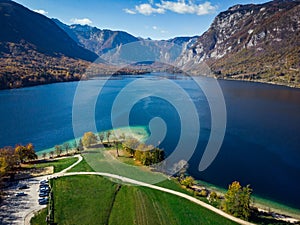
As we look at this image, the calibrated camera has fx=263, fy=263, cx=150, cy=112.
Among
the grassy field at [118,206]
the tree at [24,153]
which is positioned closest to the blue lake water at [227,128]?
the tree at [24,153]

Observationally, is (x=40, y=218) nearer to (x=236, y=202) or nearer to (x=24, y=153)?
(x=24, y=153)

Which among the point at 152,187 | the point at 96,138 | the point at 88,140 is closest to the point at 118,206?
the point at 152,187

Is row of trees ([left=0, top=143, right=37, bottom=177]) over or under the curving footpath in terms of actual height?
over

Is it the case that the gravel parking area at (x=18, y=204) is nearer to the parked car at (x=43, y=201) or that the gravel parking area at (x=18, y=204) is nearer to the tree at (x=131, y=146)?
the parked car at (x=43, y=201)

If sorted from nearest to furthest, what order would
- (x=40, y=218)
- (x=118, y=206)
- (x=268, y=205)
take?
(x=40, y=218) → (x=118, y=206) → (x=268, y=205)

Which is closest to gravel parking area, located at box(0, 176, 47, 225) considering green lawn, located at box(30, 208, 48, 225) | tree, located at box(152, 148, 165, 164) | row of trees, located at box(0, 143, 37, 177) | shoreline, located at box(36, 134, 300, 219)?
green lawn, located at box(30, 208, 48, 225)

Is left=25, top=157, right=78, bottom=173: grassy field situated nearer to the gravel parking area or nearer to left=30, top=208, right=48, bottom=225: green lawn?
the gravel parking area
